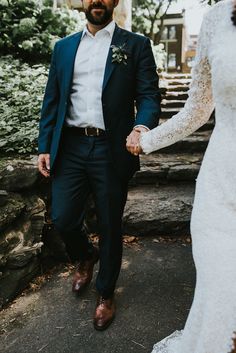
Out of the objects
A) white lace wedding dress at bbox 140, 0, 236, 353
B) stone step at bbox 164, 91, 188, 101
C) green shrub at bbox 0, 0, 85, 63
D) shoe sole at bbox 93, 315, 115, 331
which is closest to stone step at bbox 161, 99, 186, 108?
stone step at bbox 164, 91, 188, 101

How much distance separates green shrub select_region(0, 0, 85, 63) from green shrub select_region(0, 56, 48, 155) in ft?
3.77

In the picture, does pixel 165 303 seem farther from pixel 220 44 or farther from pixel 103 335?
pixel 220 44

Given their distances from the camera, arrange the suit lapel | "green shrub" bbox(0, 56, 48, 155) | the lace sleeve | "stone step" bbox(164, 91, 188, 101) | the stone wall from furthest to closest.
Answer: "stone step" bbox(164, 91, 188, 101)
"green shrub" bbox(0, 56, 48, 155)
the stone wall
the suit lapel
the lace sleeve

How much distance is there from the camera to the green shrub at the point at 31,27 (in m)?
9.12

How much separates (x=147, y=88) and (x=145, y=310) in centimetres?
189

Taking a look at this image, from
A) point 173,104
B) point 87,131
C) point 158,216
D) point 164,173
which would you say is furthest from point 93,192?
point 173,104

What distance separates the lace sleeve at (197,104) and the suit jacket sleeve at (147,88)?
56 cm

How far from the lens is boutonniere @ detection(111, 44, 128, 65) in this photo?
9.32 feet

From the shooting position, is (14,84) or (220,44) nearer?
(220,44)

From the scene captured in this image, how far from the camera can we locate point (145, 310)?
3.26 metres

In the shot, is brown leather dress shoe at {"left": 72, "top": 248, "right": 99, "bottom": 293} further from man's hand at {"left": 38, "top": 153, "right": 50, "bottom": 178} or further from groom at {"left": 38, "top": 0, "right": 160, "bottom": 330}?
man's hand at {"left": 38, "top": 153, "right": 50, "bottom": 178}

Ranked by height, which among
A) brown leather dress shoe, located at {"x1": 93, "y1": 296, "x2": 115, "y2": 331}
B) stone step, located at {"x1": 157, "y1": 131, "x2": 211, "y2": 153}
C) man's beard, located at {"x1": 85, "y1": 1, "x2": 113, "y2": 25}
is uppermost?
man's beard, located at {"x1": 85, "y1": 1, "x2": 113, "y2": 25}

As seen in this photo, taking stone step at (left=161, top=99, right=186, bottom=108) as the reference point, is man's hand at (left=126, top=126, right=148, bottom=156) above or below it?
above

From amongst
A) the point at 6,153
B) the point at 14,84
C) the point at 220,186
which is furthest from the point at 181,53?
the point at 220,186
